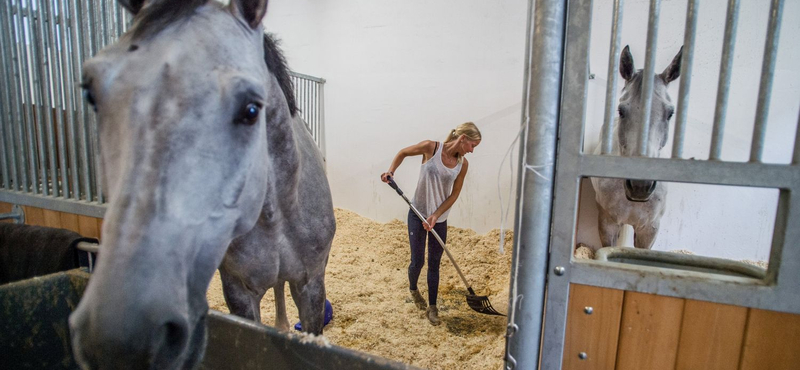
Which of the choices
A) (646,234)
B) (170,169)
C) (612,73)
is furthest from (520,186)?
(646,234)

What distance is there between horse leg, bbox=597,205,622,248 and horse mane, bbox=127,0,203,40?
2.81 m

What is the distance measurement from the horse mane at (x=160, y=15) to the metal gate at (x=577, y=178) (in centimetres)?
71

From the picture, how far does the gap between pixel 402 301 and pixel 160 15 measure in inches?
102

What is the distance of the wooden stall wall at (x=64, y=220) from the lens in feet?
5.80

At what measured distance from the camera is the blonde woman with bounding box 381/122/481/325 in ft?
8.89

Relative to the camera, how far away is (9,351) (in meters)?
1.13

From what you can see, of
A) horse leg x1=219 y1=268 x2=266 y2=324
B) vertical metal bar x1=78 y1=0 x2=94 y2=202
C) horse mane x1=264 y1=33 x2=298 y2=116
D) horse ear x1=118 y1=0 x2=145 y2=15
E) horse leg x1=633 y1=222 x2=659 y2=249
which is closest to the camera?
horse ear x1=118 y1=0 x2=145 y2=15

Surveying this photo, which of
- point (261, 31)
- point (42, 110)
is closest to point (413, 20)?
point (42, 110)

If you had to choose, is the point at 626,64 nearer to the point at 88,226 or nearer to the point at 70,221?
the point at 88,226

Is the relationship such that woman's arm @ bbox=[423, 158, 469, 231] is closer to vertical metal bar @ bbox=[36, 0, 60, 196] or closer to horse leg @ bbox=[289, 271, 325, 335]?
horse leg @ bbox=[289, 271, 325, 335]

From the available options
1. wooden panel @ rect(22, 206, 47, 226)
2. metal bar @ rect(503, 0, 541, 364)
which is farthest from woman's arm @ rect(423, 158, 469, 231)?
wooden panel @ rect(22, 206, 47, 226)

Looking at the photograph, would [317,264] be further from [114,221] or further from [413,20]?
[413,20]

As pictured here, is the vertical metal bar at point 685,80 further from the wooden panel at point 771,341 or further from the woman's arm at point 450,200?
the woman's arm at point 450,200

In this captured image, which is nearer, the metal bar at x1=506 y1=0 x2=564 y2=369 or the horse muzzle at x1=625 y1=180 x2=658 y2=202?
the metal bar at x1=506 y1=0 x2=564 y2=369
